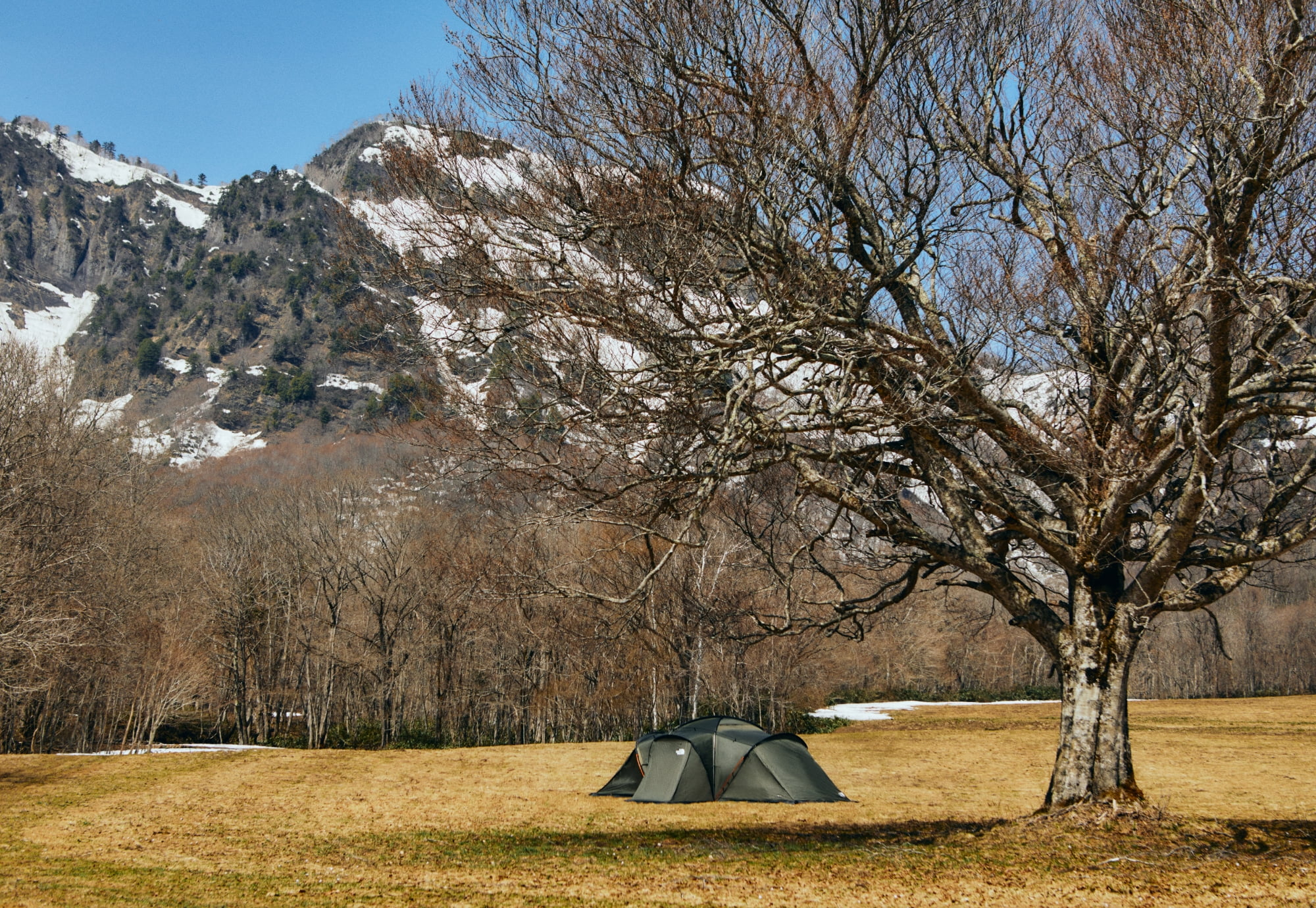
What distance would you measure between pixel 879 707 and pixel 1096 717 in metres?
34.6

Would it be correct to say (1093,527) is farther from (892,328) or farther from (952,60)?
(952,60)

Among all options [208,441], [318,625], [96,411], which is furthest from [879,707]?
[208,441]

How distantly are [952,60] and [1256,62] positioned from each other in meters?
3.05

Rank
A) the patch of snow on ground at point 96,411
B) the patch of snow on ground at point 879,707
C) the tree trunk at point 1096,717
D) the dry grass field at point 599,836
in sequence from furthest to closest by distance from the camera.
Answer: the patch of snow on ground at point 879,707 < the patch of snow on ground at point 96,411 < the tree trunk at point 1096,717 < the dry grass field at point 599,836

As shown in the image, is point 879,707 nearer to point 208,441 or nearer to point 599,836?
point 599,836

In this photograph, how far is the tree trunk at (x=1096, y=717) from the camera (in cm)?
816

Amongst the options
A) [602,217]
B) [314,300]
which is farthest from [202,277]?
[602,217]

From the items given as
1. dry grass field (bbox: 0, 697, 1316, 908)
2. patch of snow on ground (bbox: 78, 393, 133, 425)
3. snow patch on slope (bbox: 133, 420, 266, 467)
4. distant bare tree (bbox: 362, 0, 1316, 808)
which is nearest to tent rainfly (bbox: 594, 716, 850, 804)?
dry grass field (bbox: 0, 697, 1316, 908)

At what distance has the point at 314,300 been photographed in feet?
531

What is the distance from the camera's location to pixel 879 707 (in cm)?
4097

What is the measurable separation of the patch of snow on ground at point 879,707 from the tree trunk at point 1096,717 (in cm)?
2611

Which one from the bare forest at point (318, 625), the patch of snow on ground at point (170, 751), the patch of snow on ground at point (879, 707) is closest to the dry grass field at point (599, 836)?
the patch of snow on ground at point (170, 751)

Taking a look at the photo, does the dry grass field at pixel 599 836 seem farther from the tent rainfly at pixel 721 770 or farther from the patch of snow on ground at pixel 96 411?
the patch of snow on ground at pixel 96 411

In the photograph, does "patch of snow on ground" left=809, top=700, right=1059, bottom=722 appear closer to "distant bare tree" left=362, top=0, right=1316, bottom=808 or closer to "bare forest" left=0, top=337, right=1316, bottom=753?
"bare forest" left=0, top=337, right=1316, bottom=753
